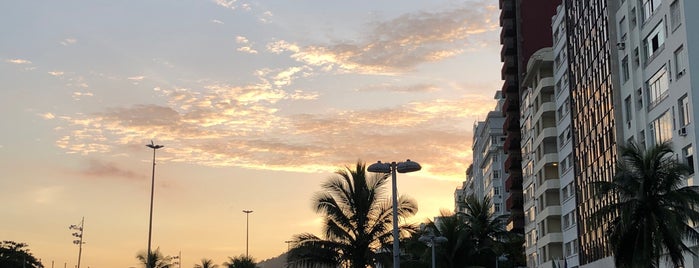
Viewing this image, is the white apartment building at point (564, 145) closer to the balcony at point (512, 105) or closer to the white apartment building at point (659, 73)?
the white apartment building at point (659, 73)

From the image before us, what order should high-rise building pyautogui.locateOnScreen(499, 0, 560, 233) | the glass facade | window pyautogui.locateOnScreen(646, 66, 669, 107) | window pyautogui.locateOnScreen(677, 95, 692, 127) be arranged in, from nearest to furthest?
window pyautogui.locateOnScreen(677, 95, 692, 127)
window pyautogui.locateOnScreen(646, 66, 669, 107)
the glass facade
high-rise building pyautogui.locateOnScreen(499, 0, 560, 233)

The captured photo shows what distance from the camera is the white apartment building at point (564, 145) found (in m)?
75.5

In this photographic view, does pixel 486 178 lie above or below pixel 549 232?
above

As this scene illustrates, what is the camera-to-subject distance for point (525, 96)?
3708 inches

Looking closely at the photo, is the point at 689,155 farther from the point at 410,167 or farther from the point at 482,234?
the point at 410,167

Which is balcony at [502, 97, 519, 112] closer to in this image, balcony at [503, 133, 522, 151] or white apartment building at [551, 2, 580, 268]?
balcony at [503, 133, 522, 151]

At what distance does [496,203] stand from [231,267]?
45263mm

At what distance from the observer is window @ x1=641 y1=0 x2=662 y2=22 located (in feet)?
172

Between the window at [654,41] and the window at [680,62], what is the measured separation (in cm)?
247

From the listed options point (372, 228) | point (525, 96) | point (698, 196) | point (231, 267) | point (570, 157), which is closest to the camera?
point (698, 196)

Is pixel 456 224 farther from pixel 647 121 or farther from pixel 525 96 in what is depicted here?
pixel 525 96

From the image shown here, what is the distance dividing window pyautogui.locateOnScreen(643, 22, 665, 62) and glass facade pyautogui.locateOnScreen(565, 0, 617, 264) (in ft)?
19.5

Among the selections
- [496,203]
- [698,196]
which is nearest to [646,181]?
[698,196]

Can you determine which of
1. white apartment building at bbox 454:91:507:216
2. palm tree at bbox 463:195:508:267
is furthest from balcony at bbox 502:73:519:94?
palm tree at bbox 463:195:508:267
